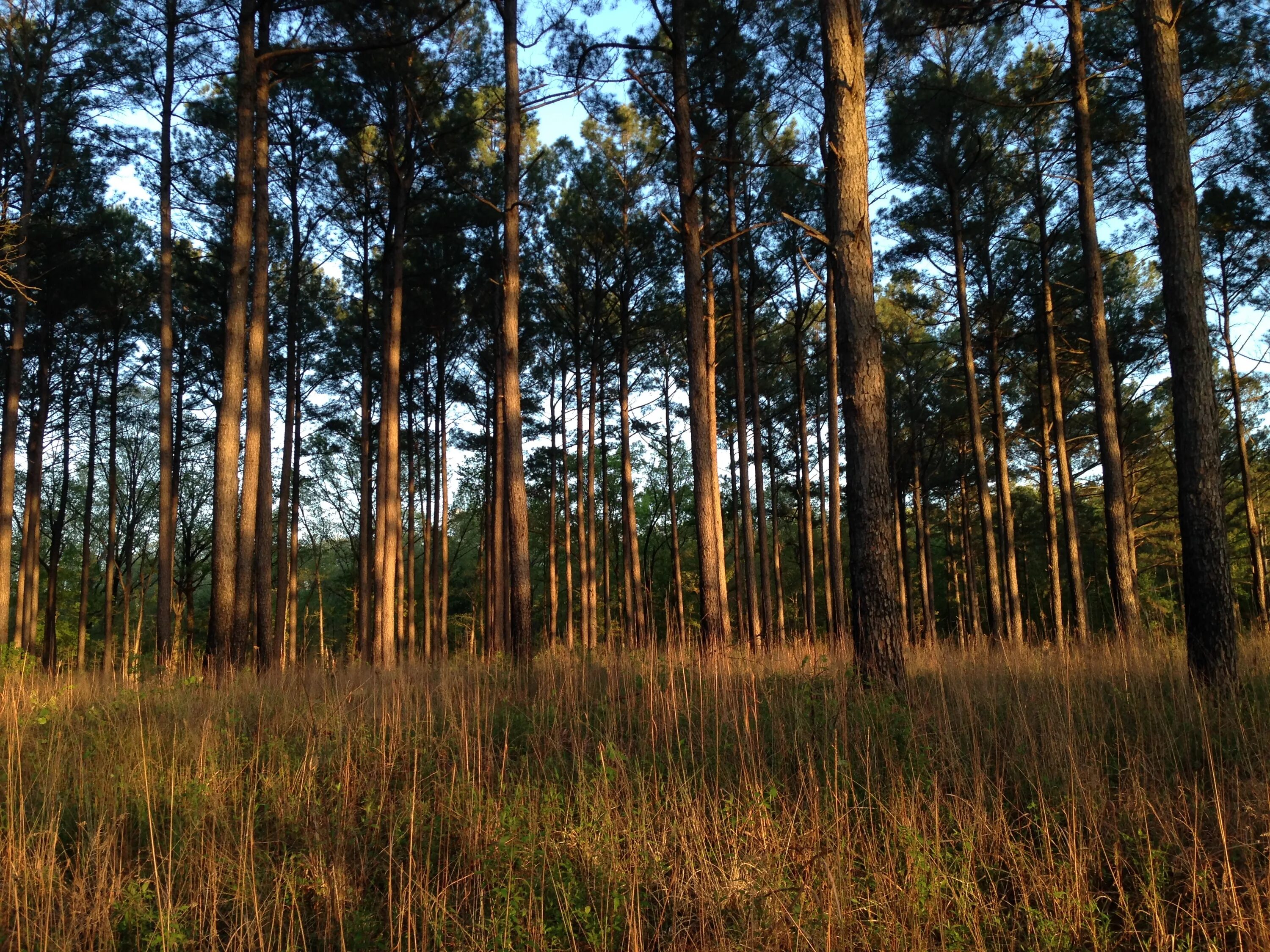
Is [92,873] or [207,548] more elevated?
[207,548]

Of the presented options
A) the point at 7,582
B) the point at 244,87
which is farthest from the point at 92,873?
the point at 7,582

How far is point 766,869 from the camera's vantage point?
271cm

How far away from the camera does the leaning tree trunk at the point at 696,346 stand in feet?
30.0

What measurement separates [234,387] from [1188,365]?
373 inches

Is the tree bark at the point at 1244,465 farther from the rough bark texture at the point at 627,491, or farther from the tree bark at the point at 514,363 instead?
the tree bark at the point at 514,363

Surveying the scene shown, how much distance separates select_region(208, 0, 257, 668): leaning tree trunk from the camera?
8.66 m

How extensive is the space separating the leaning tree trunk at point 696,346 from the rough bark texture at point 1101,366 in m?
4.76

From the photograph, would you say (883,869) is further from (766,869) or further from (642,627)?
(642,627)

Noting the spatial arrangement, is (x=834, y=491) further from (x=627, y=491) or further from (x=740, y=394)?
(x=627, y=491)

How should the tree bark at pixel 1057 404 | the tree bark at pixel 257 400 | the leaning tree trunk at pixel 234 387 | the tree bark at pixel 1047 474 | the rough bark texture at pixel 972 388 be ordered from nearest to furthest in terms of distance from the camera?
1. the leaning tree trunk at pixel 234 387
2. the tree bark at pixel 257 400
3. the tree bark at pixel 1057 404
4. the rough bark texture at pixel 972 388
5. the tree bark at pixel 1047 474

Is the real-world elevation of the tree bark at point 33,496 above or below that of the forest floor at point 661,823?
above

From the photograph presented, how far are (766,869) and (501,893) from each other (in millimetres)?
947

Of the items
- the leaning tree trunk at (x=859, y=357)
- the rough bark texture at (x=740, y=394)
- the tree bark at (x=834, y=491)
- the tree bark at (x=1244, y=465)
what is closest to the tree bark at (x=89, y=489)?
the rough bark texture at (x=740, y=394)

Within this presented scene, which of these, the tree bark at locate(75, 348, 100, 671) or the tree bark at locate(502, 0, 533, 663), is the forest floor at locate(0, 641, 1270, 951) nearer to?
the tree bark at locate(502, 0, 533, 663)
